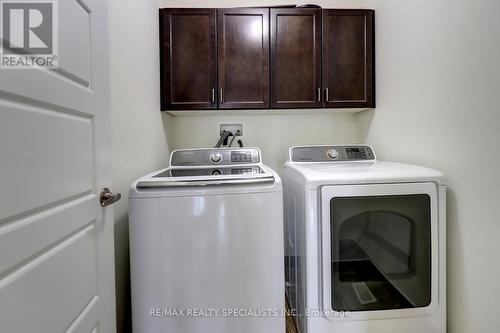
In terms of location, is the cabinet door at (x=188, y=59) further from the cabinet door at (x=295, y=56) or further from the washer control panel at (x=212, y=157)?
the cabinet door at (x=295, y=56)

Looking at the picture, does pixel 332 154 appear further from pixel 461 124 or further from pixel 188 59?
pixel 188 59

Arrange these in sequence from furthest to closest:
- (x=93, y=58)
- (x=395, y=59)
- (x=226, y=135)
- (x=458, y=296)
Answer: (x=226, y=135)
(x=395, y=59)
(x=458, y=296)
(x=93, y=58)

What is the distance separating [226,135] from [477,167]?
1596mm

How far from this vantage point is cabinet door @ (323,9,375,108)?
72.4 inches

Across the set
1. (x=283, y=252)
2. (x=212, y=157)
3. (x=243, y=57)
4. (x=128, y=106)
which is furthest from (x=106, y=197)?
(x=243, y=57)

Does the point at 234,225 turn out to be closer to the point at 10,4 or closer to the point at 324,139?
the point at 10,4

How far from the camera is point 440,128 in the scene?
4.21 ft

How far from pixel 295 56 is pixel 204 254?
153 centimetres

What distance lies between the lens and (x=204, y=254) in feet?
3.58

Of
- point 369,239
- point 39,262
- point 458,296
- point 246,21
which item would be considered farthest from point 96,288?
point 246,21

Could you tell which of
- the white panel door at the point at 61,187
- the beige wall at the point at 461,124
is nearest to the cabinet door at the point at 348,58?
the beige wall at the point at 461,124

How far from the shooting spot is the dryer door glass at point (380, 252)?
1.18m

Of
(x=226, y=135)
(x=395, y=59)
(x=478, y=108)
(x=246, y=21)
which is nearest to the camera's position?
(x=478, y=108)
